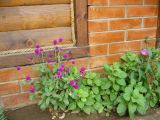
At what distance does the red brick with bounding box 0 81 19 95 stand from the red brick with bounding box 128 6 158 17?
1.24 metres

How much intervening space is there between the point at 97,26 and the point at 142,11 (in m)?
0.51

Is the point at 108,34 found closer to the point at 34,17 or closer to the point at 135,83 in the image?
the point at 135,83

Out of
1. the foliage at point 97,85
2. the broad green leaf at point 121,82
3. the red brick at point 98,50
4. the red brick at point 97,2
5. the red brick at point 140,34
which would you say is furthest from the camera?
the red brick at point 140,34

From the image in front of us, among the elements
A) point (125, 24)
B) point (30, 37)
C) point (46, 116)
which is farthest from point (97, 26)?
point (46, 116)

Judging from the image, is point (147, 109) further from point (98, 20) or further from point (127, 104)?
point (98, 20)

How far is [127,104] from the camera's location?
1799mm

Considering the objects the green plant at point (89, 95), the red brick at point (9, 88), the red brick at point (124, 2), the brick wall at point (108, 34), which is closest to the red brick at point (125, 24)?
the brick wall at point (108, 34)

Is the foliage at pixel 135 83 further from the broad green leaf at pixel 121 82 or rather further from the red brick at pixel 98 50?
the red brick at pixel 98 50

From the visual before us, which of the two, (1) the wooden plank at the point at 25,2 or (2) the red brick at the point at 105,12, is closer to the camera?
(1) the wooden plank at the point at 25,2

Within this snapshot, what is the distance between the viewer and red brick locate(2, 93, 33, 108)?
1.86 metres

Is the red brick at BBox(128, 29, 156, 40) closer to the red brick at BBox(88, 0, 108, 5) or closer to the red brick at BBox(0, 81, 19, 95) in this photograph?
the red brick at BBox(88, 0, 108, 5)

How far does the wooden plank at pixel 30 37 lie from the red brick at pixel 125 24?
42 cm

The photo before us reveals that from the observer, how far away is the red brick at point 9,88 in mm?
1824

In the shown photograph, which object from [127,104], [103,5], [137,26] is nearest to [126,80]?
[127,104]
